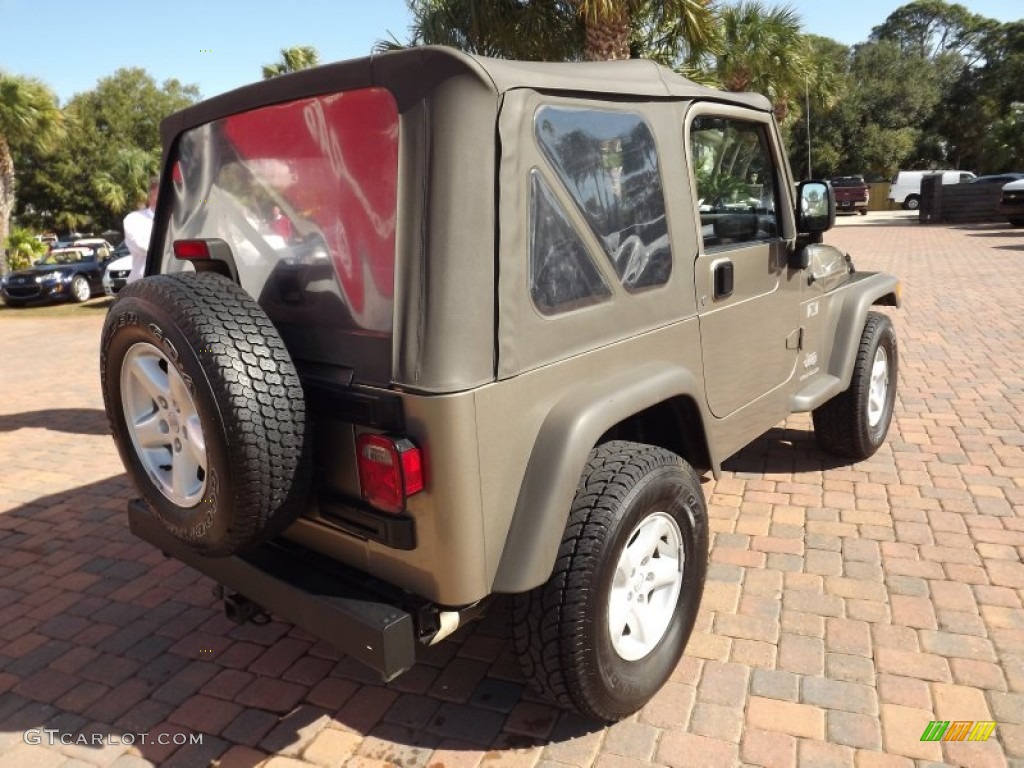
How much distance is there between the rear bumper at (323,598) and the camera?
2.04m

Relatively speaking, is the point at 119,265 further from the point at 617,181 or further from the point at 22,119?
the point at 617,181

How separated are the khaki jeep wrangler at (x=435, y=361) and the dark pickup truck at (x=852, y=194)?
3278 cm

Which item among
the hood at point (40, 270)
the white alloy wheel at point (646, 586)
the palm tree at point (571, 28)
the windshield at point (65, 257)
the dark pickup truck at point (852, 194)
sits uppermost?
the palm tree at point (571, 28)

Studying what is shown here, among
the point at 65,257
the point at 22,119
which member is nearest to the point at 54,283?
the point at 65,257

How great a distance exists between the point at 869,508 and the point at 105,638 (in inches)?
143

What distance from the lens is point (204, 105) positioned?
2705mm

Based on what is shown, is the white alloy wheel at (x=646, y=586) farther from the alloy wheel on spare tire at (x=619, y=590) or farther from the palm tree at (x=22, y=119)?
the palm tree at (x=22, y=119)

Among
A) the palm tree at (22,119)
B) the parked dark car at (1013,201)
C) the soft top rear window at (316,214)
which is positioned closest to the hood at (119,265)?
the palm tree at (22,119)

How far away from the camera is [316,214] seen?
7.52 feet

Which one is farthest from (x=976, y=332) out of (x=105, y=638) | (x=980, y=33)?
(x=980, y=33)

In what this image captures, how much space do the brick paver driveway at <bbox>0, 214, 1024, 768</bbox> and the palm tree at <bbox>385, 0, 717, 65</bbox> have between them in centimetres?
843

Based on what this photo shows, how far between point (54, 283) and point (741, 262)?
685 inches

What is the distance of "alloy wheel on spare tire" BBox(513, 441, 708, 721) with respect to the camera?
225cm

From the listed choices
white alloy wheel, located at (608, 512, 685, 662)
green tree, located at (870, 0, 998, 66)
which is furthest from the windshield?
green tree, located at (870, 0, 998, 66)
